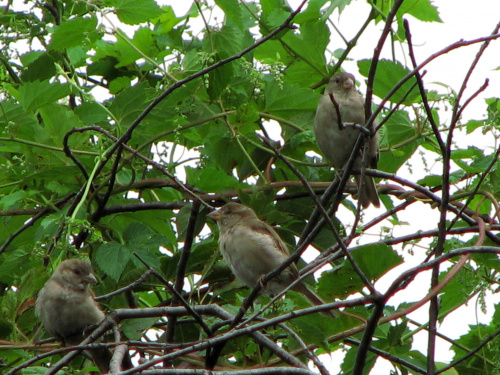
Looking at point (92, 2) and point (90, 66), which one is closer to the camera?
point (92, 2)

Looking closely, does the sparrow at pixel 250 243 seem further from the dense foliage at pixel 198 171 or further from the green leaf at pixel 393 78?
the green leaf at pixel 393 78

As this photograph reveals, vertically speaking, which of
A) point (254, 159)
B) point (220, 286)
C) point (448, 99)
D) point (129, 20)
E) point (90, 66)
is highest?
point (90, 66)

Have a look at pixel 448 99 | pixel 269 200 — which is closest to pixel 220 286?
pixel 269 200

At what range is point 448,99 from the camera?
387 cm

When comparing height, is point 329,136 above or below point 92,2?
below

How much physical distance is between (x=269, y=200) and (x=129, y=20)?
1.30 meters

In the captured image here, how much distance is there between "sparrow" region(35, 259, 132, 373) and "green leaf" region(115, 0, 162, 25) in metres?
1.39

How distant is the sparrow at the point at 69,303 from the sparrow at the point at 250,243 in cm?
82

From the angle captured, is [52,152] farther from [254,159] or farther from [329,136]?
[329,136]

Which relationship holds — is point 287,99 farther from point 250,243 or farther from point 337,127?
point 250,243

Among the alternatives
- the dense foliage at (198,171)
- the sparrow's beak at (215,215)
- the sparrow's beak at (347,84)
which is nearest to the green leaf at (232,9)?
the dense foliage at (198,171)

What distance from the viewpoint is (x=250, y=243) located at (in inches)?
195

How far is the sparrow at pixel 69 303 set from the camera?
4469 mm

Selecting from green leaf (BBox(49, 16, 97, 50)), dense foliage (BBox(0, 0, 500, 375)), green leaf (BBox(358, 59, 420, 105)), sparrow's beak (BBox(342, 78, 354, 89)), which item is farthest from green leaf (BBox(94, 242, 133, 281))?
sparrow's beak (BBox(342, 78, 354, 89))
